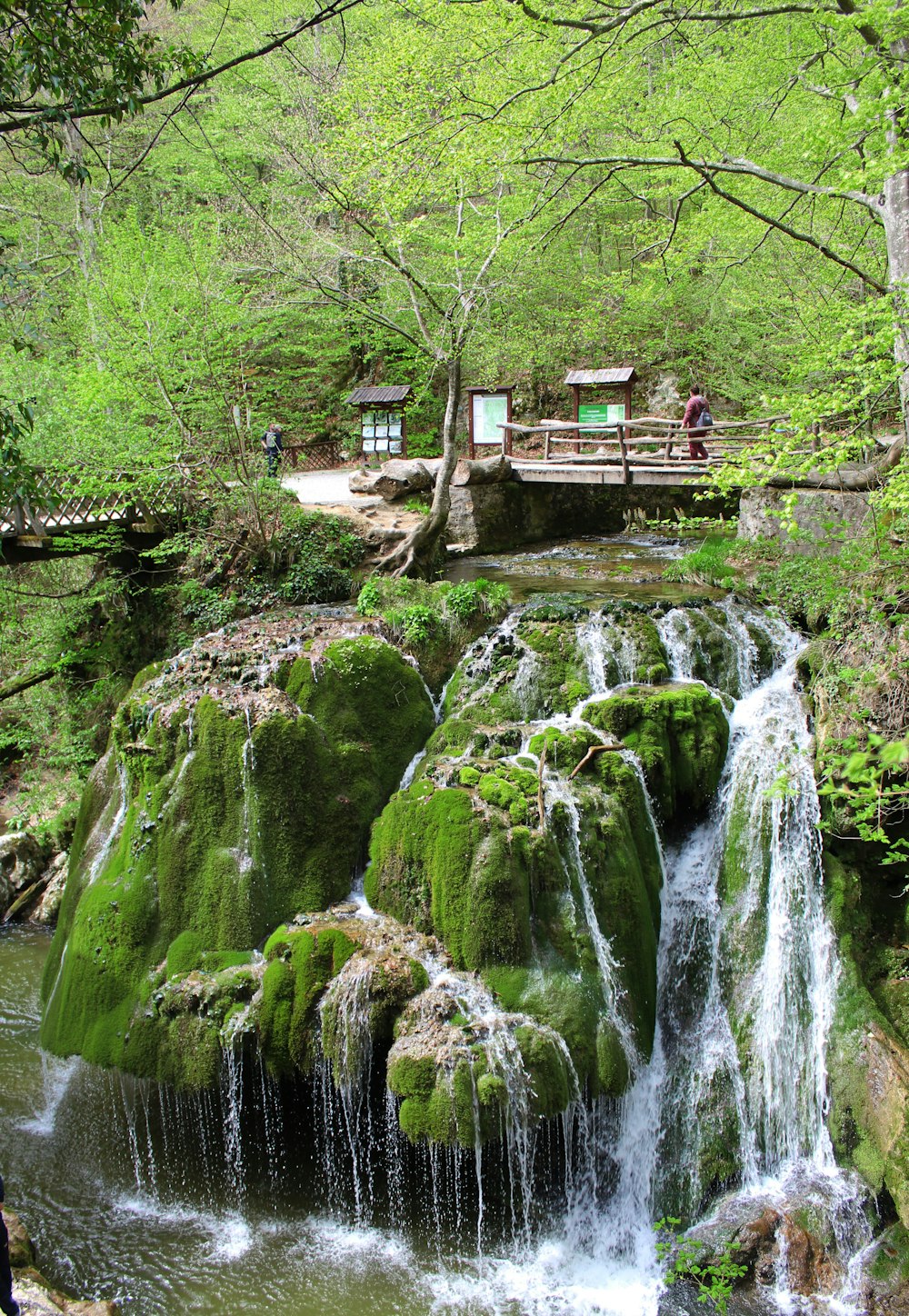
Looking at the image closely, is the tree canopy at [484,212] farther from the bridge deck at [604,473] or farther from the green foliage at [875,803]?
the green foliage at [875,803]

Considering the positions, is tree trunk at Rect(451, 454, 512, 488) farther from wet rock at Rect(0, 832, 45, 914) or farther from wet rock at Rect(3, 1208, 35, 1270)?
wet rock at Rect(3, 1208, 35, 1270)

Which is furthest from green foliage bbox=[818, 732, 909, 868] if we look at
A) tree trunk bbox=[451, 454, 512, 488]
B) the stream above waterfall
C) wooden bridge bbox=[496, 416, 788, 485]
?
tree trunk bbox=[451, 454, 512, 488]

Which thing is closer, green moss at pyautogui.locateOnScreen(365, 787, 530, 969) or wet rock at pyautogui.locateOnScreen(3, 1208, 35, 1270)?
wet rock at pyautogui.locateOnScreen(3, 1208, 35, 1270)

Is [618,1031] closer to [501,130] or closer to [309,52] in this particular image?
[501,130]

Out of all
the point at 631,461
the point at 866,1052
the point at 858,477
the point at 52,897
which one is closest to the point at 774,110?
the point at 858,477

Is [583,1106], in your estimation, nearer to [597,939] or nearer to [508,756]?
[597,939]

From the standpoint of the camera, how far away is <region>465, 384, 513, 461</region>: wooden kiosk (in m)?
16.8

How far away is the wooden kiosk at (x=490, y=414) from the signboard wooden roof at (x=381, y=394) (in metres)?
1.67

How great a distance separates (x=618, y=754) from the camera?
314 inches

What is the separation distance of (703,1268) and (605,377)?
14.0m

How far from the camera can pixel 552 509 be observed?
16.7 metres

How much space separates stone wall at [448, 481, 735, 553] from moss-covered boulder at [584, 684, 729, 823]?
732 centimetres

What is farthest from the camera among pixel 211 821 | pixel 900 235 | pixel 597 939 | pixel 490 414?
pixel 490 414

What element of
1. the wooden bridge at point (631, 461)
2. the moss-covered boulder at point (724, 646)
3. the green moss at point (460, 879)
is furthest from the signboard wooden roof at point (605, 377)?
the green moss at point (460, 879)
